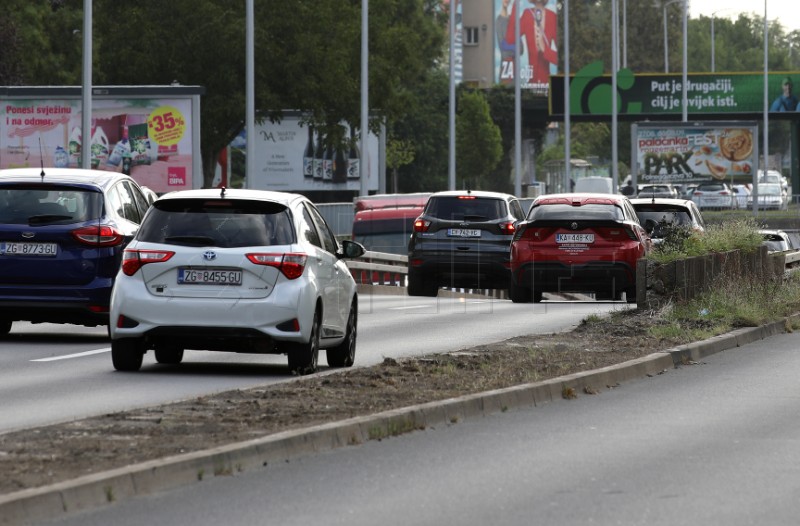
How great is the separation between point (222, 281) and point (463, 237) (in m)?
15.2

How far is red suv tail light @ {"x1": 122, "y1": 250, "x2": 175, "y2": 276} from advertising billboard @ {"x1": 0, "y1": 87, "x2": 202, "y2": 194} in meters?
28.7

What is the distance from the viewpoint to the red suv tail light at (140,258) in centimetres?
1559

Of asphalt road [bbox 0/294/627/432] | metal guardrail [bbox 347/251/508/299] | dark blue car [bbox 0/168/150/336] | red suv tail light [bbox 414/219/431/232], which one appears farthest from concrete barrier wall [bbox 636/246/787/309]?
metal guardrail [bbox 347/251/508/299]

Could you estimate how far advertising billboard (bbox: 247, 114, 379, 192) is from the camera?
70.4 m

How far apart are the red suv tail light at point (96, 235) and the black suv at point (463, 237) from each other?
1210 cm

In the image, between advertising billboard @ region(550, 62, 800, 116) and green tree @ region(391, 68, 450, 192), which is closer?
advertising billboard @ region(550, 62, 800, 116)

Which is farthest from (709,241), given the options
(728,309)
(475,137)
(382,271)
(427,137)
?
(475,137)

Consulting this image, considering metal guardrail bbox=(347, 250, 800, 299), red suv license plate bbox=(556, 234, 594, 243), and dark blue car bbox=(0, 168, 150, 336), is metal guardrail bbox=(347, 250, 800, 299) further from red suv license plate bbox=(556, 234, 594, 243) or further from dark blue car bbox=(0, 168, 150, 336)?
dark blue car bbox=(0, 168, 150, 336)

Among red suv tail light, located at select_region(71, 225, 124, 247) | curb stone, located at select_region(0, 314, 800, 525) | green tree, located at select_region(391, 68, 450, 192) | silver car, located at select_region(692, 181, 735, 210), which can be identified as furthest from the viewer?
green tree, located at select_region(391, 68, 450, 192)

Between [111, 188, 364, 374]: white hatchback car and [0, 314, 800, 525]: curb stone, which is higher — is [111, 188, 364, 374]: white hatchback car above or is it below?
above

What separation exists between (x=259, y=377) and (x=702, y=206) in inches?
2237

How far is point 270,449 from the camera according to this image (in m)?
10.3

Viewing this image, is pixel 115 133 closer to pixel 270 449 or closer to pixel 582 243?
pixel 582 243

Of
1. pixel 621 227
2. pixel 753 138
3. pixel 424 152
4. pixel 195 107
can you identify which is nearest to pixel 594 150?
pixel 424 152
